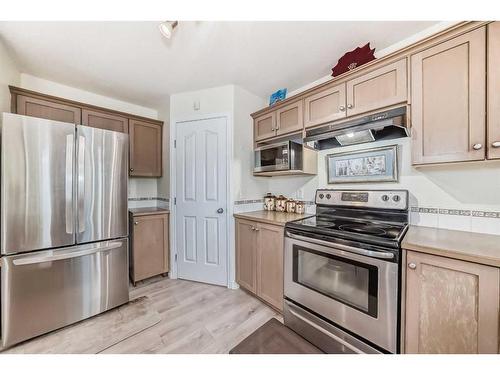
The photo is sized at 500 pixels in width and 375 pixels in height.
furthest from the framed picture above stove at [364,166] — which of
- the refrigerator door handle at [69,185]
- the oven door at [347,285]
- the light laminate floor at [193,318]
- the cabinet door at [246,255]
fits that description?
the refrigerator door handle at [69,185]

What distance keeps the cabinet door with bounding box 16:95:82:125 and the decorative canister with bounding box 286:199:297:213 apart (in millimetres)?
2578

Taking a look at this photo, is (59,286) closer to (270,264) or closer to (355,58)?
(270,264)

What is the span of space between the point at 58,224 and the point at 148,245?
1.04 meters

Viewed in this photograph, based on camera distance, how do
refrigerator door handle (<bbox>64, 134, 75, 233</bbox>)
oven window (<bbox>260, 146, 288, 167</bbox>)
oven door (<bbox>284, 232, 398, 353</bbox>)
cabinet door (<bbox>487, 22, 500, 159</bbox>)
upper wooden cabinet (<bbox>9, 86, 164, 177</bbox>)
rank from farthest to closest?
oven window (<bbox>260, 146, 288, 167</bbox>) → upper wooden cabinet (<bbox>9, 86, 164, 177</bbox>) → refrigerator door handle (<bbox>64, 134, 75, 233</bbox>) → oven door (<bbox>284, 232, 398, 353</bbox>) → cabinet door (<bbox>487, 22, 500, 159</bbox>)

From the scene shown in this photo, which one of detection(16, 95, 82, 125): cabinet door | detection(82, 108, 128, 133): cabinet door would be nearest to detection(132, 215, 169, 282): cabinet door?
detection(82, 108, 128, 133): cabinet door

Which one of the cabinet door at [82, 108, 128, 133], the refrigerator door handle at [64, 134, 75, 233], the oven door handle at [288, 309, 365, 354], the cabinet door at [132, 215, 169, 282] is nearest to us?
the oven door handle at [288, 309, 365, 354]

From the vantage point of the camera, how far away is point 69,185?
171 cm

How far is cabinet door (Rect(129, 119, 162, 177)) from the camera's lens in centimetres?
271

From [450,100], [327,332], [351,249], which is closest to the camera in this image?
[450,100]

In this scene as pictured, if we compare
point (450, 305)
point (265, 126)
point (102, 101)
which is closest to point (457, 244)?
point (450, 305)

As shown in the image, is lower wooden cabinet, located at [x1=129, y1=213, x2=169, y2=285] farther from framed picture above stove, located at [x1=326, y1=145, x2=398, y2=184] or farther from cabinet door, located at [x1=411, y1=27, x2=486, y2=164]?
cabinet door, located at [x1=411, y1=27, x2=486, y2=164]

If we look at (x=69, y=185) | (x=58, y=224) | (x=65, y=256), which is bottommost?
(x=65, y=256)
